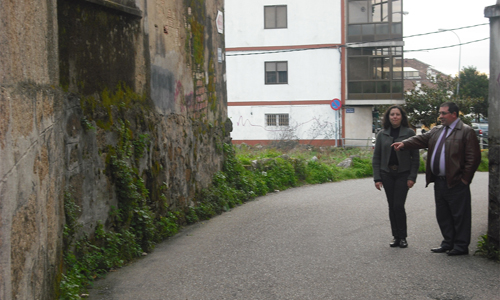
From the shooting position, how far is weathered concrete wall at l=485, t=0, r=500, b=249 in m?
6.75

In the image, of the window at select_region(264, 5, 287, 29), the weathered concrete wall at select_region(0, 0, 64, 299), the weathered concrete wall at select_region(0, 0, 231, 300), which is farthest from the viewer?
the window at select_region(264, 5, 287, 29)

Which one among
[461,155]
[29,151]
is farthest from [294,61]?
[29,151]

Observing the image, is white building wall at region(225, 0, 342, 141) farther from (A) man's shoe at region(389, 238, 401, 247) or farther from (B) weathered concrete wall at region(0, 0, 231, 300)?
(A) man's shoe at region(389, 238, 401, 247)

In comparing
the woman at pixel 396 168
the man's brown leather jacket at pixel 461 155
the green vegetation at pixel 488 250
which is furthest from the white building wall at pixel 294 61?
the green vegetation at pixel 488 250

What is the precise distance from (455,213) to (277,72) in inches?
1007

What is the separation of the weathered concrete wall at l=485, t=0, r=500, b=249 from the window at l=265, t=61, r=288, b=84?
25324 mm

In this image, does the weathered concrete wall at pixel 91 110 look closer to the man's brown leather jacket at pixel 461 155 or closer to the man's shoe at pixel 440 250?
the man's shoe at pixel 440 250

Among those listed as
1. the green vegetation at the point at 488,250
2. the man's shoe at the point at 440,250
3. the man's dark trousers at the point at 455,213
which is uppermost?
the man's dark trousers at the point at 455,213

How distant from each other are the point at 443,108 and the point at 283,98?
81.7 ft

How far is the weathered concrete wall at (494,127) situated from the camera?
6.75m

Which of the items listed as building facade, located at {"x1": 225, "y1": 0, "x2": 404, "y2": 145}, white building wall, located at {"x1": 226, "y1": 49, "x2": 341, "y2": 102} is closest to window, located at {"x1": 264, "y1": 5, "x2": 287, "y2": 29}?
building facade, located at {"x1": 225, "y1": 0, "x2": 404, "y2": 145}

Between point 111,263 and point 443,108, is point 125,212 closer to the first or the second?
point 111,263

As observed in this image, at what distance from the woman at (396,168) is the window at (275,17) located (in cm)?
2476

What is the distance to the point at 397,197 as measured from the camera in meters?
7.71
